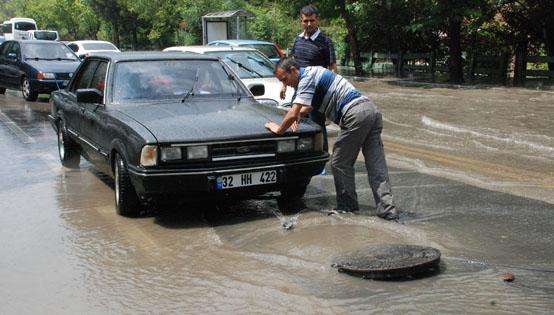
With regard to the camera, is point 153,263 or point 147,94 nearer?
point 153,263

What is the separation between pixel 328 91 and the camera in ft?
19.7

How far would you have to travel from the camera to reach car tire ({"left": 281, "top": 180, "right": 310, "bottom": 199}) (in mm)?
6618

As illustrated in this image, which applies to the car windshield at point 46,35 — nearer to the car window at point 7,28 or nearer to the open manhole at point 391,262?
the car window at point 7,28

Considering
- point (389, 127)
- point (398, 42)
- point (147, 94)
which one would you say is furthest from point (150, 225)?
point (398, 42)

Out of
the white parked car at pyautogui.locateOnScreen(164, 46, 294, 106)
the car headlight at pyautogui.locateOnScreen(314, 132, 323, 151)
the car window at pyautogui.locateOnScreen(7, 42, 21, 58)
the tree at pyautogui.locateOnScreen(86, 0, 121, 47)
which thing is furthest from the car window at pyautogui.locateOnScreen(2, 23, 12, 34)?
the car headlight at pyautogui.locateOnScreen(314, 132, 323, 151)

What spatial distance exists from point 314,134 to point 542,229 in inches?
88.0

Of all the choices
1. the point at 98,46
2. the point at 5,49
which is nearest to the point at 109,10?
the point at 98,46

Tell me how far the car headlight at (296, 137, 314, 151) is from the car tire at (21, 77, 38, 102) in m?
13.3

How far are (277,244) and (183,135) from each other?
128 centimetres

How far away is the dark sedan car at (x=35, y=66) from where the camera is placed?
17.2 meters

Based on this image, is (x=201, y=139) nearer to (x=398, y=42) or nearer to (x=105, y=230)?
(x=105, y=230)

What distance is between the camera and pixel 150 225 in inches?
238

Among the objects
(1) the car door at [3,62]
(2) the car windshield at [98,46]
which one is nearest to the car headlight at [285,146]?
(1) the car door at [3,62]

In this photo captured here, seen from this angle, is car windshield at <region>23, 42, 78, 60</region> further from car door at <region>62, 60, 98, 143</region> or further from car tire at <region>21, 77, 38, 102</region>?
car door at <region>62, 60, 98, 143</region>
